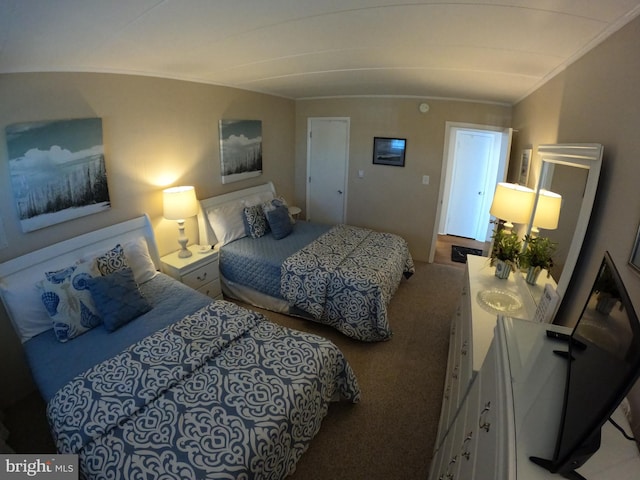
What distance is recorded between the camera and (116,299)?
2025 mm

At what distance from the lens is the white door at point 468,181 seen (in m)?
4.96

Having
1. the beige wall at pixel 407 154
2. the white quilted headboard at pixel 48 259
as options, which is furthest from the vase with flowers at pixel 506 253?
the white quilted headboard at pixel 48 259

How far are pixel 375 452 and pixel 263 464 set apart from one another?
0.85 m

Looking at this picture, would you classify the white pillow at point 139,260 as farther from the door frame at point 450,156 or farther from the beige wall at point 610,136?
the door frame at point 450,156

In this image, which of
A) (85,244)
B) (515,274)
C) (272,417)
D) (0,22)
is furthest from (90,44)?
(515,274)

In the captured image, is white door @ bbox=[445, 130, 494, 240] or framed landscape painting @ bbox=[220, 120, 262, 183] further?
white door @ bbox=[445, 130, 494, 240]

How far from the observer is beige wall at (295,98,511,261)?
3.96 metres

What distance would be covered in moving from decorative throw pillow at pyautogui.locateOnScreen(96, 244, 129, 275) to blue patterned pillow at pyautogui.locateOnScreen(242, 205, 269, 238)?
1.40 metres

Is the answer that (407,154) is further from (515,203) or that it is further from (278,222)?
(515,203)

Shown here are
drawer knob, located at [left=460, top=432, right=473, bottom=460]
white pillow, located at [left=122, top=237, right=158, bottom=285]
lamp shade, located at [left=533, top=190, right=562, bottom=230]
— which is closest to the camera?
drawer knob, located at [left=460, top=432, right=473, bottom=460]

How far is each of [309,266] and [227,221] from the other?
118 cm

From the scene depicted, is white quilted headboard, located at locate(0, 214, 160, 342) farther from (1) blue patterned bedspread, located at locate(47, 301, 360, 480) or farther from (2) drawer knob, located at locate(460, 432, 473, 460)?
(2) drawer knob, located at locate(460, 432, 473, 460)

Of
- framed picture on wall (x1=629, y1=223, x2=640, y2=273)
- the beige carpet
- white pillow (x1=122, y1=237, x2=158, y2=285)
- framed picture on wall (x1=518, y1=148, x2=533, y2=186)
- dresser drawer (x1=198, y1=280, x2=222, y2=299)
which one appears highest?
framed picture on wall (x1=518, y1=148, x2=533, y2=186)

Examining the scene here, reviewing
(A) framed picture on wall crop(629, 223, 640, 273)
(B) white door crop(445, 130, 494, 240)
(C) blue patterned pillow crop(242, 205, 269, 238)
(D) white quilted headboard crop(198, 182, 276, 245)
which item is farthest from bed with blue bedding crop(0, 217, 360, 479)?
(B) white door crop(445, 130, 494, 240)
